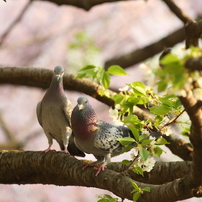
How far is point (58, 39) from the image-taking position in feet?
30.9

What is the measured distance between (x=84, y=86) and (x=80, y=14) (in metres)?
6.17

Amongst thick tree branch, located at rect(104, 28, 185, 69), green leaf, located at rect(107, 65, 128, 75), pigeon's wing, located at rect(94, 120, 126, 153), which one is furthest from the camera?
thick tree branch, located at rect(104, 28, 185, 69)

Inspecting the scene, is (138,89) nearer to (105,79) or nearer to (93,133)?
(105,79)

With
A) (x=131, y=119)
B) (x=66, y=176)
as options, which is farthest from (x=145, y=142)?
(x=66, y=176)

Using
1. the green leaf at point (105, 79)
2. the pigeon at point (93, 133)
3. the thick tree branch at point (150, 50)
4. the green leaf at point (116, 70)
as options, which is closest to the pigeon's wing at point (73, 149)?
the pigeon at point (93, 133)

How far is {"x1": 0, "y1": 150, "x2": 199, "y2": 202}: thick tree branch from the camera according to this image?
211 cm

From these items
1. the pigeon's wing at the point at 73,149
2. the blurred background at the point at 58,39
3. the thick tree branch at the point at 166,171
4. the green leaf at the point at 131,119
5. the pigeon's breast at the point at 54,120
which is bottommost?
the blurred background at the point at 58,39

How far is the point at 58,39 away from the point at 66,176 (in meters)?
6.73

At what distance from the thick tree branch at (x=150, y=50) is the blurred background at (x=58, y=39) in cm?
263

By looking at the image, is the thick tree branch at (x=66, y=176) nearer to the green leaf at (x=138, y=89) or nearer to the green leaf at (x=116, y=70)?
the green leaf at (x=138, y=89)

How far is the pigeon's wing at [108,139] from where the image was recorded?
9.68 ft

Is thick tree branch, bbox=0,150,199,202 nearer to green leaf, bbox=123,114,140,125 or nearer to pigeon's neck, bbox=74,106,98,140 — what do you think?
pigeon's neck, bbox=74,106,98,140

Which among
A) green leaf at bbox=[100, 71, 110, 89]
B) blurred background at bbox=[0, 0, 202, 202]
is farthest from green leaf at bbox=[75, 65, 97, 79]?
blurred background at bbox=[0, 0, 202, 202]

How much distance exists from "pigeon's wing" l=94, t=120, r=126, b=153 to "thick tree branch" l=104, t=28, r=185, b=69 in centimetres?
256
